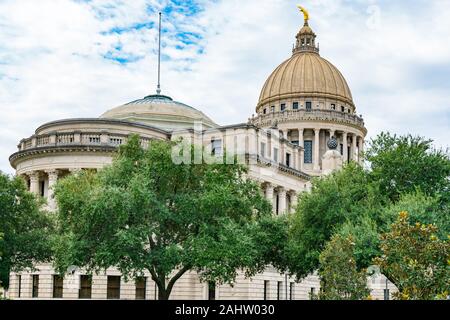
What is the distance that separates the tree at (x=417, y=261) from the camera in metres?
23.0

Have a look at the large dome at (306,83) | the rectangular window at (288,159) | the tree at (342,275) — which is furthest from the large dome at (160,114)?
the tree at (342,275)

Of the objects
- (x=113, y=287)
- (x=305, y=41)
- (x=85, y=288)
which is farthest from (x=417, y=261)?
(x=305, y=41)

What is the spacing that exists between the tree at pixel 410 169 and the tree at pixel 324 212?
1.27 metres

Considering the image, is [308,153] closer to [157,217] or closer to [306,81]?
[306,81]

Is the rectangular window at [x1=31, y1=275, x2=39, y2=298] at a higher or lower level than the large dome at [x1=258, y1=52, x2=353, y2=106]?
lower

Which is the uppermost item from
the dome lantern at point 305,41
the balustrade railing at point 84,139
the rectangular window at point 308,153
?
the dome lantern at point 305,41

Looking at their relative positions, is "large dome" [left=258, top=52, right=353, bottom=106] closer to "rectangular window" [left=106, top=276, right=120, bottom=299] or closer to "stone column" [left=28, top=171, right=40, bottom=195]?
"stone column" [left=28, top=171, right=40, bottom=195]

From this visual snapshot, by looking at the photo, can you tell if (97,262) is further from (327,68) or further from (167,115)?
(327,68)

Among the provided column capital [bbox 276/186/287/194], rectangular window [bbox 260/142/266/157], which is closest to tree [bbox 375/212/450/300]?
rectangular window [bbox 260/142/266/157]

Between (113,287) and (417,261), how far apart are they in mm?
40717

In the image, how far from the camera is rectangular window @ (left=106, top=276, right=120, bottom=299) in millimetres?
60062

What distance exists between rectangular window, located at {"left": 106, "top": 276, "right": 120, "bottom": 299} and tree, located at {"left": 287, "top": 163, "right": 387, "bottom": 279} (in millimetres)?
20722

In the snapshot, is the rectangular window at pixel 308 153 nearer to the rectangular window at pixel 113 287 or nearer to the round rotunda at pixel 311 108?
the round rotunda at pixel 311 108
